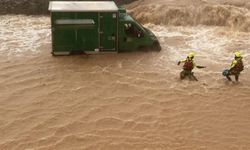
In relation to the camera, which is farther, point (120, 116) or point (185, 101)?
point (185, 101)

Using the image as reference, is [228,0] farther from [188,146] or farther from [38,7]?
[188,146]

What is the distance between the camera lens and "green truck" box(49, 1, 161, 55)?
50.6 ft

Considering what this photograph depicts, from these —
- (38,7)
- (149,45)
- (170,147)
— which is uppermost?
(38,7)

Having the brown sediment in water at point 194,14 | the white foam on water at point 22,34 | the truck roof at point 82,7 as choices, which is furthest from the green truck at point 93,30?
the brown sediment in water at point 194,14

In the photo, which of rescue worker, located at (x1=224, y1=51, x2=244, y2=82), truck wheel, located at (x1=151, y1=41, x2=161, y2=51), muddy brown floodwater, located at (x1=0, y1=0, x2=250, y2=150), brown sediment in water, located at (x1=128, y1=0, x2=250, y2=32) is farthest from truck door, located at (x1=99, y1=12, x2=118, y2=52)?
brown sediment in water, located at (x1=128, y1=0, x2=250, y2=32)

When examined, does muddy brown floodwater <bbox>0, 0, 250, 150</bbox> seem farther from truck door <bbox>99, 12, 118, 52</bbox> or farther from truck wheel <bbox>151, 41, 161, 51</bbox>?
truck door <bbox>99, 12, 118, 52</bbox>

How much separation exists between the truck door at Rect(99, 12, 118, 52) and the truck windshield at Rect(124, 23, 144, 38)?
1.69 feet

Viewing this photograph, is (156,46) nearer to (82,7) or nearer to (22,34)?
(82,7)

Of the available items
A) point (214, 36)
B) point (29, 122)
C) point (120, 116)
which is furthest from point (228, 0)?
point (29, 122)

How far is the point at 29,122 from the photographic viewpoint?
11.0m

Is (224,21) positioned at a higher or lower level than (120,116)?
higher

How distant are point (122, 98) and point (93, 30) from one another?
4.12 m

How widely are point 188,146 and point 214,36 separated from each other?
9488mm

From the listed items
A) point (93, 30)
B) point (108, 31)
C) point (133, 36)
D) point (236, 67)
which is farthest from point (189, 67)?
point (93, 30)
